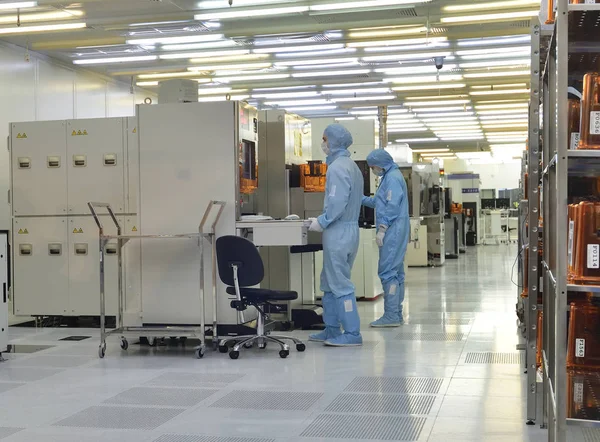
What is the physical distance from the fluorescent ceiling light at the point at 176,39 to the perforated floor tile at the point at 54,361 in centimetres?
478

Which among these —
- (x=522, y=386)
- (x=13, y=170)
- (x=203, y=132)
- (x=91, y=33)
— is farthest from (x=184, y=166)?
(x=91, y=33)

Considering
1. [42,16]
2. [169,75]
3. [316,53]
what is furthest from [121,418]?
[169,75]

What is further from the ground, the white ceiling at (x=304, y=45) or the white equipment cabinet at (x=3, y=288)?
the white ceiling at (x=304, y=45)

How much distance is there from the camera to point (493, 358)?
18.1 feet

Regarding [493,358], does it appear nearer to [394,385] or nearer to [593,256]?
[394,385]

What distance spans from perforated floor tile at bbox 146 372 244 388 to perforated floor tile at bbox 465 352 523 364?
66.2 inches

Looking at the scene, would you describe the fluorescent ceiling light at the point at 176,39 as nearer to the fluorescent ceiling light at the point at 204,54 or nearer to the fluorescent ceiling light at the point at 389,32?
the fluorescent ceiling light at the point at 204,54

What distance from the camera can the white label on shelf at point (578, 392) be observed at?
2567 mm

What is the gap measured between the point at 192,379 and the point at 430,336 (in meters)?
2.37

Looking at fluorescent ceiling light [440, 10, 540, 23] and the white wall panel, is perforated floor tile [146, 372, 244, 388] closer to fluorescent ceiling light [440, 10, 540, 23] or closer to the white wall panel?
fluorescent ceiling light [440, 10, 540, 23]

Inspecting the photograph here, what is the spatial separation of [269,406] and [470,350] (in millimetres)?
2201

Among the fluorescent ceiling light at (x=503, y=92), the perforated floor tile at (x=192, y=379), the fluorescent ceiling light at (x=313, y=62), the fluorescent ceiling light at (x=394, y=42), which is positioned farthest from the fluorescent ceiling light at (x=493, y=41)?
the perforated floor tile at (x=192, y=379)

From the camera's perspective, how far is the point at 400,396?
4.41 metres

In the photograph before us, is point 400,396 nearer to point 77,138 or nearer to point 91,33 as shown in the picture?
point 77,138
